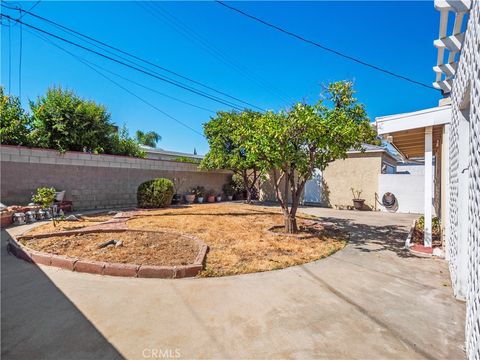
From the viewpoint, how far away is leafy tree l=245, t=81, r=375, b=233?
233 inches

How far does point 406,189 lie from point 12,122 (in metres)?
17.0

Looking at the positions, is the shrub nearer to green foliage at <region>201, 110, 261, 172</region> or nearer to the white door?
green foliage at <region>201, 110, 261, 172</region>

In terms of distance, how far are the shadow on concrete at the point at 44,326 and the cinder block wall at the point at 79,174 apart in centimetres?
696

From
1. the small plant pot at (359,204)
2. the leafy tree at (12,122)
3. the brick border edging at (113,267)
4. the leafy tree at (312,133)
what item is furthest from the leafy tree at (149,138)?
the brick border edging at (113,267)

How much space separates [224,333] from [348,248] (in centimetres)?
433

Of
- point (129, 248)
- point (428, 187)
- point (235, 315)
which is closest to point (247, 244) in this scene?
point (129, 248)

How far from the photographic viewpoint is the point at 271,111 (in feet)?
21.6

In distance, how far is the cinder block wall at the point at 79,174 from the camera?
9.10m

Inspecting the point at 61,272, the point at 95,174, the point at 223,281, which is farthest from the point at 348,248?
the point at 95,174

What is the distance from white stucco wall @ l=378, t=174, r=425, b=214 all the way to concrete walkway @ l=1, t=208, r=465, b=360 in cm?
980

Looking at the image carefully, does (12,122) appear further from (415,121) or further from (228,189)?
(415,121)

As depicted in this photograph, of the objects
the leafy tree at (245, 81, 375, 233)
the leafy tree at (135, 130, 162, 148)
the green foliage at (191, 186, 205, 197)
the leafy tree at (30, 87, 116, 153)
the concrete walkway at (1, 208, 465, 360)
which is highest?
the leafy tree at (135, 130, 162, 148)

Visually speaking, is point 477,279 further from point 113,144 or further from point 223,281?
point 113,144

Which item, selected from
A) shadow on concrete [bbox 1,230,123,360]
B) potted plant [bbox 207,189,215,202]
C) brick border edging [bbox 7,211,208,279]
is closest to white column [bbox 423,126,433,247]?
brick border edging [bbox 7,211,208,279]
